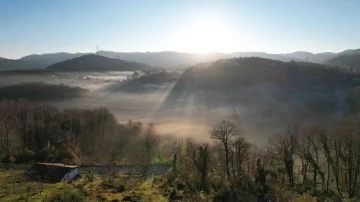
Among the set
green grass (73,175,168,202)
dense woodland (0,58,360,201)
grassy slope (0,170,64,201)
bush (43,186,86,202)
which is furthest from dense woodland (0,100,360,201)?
grassy slope (0,170,64,201)

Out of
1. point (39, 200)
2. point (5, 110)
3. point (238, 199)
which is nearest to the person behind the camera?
point (238, 199)

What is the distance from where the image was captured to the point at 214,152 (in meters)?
79.6

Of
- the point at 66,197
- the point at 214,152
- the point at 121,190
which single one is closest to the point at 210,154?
the point at 214,152

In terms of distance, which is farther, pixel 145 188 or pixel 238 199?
pixel 145 188

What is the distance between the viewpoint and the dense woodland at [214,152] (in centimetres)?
5241

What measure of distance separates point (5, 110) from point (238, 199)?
117 m

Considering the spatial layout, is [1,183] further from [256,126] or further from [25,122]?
[256,126]

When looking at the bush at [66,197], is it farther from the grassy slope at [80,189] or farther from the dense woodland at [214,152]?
the dense woodland at [214,152]

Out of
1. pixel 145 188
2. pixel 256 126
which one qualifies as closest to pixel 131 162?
pixel 145 188

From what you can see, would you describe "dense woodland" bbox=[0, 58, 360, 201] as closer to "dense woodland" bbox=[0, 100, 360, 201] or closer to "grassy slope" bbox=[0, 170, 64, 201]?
"dense woodland" bbox=[0, 100, 360, 201]

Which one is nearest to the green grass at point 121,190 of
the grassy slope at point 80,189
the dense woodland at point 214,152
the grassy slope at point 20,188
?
the grassy slope at point 80,189

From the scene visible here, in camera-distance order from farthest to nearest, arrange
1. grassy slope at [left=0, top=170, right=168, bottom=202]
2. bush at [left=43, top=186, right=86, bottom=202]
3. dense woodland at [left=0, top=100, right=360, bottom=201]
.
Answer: dense woodland at [left=0, top=100, right=360, bottom=201] → grassy slope at [left=0, top=170, right=168, bottom=202] → bush at [left=43, top=186, right=86, bottom=202]

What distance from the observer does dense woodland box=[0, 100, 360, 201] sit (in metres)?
52.4

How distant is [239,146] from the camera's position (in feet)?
212
